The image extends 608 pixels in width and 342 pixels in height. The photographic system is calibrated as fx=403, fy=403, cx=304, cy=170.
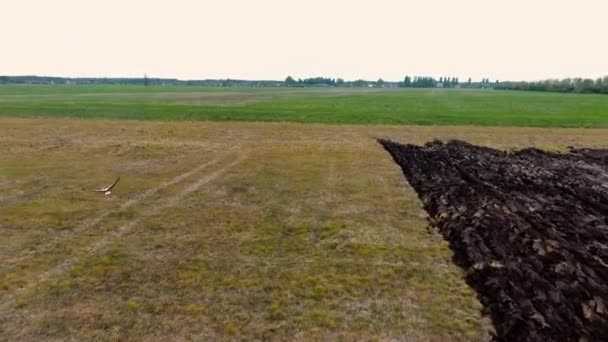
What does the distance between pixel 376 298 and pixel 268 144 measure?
591 inches

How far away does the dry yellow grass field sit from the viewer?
5.09 metres

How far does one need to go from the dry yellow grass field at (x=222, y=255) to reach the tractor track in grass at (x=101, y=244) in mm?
33

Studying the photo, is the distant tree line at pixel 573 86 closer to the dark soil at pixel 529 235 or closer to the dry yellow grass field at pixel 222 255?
the dark soil at pixel 529 235

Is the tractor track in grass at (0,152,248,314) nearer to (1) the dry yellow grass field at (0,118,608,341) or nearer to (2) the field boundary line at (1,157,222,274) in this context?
(1) the dry yellow grass field at (0,118,608,341)

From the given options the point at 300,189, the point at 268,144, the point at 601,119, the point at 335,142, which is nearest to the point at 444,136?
the point at 335,142

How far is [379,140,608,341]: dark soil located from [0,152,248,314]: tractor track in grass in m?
6.32

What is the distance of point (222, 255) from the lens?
713cm

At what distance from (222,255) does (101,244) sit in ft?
7.73

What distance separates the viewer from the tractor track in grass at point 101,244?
5625 mm

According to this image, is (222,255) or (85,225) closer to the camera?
(222,255)

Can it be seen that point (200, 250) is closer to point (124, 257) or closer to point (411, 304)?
point (124, 257)

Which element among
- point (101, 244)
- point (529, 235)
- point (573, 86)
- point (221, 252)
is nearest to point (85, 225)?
point (101, 244)

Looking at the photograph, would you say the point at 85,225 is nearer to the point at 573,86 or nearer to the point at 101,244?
Answer: the point at 101,244

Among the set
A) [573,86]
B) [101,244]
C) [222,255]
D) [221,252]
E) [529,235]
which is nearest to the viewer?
[222,255]
